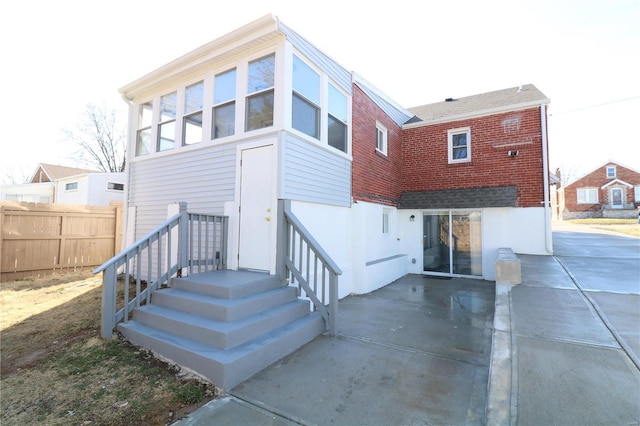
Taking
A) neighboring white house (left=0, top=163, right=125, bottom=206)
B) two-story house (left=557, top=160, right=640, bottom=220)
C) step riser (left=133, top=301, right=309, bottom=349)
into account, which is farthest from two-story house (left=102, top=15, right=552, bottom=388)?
two-story house (left=557, top=160, right=640, bottom=220)

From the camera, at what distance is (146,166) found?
7.62m

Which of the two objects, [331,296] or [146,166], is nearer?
[331,296]

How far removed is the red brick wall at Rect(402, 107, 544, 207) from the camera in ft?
28.5

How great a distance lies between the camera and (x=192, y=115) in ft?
22.1

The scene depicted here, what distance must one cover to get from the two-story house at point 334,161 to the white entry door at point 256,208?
0.08ft

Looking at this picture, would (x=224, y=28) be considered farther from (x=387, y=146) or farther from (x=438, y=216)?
(x=438, y=216)

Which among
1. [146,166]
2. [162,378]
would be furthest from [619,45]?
[146,166]

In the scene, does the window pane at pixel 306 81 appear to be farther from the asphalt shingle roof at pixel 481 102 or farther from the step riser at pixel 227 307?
the asphalt shingle roof at pixel 481 102

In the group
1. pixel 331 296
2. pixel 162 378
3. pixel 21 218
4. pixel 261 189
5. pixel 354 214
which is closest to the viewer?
pixel 162 378

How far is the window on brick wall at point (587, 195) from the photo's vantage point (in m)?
32.7

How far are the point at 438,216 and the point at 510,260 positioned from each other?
173 inches

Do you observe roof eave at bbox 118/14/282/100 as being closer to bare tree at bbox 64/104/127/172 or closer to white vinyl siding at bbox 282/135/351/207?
Answer: white vinyl siding at bbox 282/135/351/207

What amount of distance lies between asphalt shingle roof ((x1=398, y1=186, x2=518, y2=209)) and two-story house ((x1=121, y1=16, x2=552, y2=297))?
0.12ft

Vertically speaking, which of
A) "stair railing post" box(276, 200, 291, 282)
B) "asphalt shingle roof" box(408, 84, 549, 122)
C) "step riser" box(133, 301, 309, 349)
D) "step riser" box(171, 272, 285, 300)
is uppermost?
"asphalt shingle roof" box(408, 84, 549, 122)
